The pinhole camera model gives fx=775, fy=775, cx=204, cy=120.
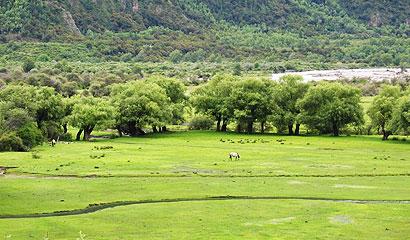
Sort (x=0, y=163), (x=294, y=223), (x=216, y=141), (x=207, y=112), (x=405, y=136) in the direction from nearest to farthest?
(x=294, y=223) < (x=0, y=163) < (x=216, y=141) < (x=405, y=136) < (x=207, y=112)

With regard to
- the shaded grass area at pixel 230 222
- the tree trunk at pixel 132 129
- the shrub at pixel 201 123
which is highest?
the shrub at pixel 201 123

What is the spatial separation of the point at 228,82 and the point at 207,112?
23.3 ft

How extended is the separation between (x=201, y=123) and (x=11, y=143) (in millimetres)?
50510

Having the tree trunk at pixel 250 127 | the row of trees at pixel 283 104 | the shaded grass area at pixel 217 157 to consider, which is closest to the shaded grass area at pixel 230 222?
the shaded grass area at pixel 217 157

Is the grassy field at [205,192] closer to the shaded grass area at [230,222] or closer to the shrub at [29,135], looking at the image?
the shaded grass area at [230,222]

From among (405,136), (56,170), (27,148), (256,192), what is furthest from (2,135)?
(405,136)

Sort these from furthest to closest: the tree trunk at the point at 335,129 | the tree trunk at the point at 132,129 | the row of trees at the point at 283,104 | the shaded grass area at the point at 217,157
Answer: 1. the tree trunk at the point at 335,129
2. the row of trees at the point at 283,104
3. the tree trunk at the point at 132,129
4. the shaded grass area at the point at 217,157

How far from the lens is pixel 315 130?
452 ft

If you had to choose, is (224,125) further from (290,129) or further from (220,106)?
(290,129)

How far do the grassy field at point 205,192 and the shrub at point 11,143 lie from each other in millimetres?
3079

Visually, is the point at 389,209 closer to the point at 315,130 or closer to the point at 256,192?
the point at 256,192

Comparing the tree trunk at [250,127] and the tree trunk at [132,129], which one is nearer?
the tree trunk at [132,129]

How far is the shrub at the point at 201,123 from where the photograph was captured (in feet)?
480

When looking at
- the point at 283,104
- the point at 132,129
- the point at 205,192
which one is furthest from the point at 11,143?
the point at 283,104
